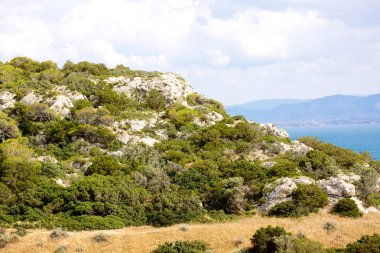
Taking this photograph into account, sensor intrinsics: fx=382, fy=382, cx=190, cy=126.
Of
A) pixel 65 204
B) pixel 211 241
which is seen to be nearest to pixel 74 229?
pixel 65 204

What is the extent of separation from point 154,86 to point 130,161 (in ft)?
74.3

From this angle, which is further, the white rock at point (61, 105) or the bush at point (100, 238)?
the white rock at point (61, 105)

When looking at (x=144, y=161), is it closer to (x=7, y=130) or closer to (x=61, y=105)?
(x=7, y=130)

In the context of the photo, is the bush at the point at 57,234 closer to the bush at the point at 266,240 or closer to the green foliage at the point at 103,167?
the green foliage at the point at 103,167

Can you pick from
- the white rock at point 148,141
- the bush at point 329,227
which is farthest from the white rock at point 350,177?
the white rock at point 148,141

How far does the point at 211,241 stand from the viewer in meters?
23.5

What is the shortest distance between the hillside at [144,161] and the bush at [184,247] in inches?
234

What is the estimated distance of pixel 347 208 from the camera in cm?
2900

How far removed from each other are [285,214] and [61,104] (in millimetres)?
33741

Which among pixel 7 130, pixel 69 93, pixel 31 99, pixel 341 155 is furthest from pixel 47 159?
pixel 341 155

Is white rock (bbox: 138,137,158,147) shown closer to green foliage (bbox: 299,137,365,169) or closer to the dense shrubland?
the dense shrubland

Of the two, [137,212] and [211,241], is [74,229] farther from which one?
[211,241]

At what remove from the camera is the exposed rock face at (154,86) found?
5831 cm

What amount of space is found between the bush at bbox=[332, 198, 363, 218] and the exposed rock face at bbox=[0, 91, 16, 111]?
136 feet
